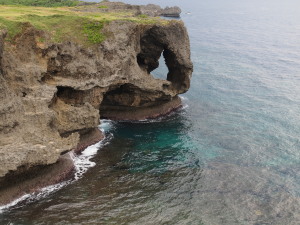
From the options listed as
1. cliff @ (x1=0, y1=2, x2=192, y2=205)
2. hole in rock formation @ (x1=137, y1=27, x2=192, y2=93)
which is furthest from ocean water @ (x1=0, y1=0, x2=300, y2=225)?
hole in rock formation @ (x1=137, y1=27, x2=192, y2=93)

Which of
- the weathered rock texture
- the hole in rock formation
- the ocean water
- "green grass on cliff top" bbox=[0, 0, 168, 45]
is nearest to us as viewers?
the ocean water

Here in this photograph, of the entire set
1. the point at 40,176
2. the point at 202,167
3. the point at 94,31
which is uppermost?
the point at 94,31

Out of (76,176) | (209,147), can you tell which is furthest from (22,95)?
(209,147)

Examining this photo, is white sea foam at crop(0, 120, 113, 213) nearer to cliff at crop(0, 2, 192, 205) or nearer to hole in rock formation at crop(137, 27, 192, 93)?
cliff at crop(0, 2, 192, 205)

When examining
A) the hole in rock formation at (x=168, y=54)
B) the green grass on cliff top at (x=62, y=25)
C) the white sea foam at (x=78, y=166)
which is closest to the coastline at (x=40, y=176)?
the white sea foam at (x=78, y=166)

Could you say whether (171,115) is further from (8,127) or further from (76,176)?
(8,127)

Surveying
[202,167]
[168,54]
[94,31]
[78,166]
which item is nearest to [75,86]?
[94,31]

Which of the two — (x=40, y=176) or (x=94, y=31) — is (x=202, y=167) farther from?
(x=94, y=31)
